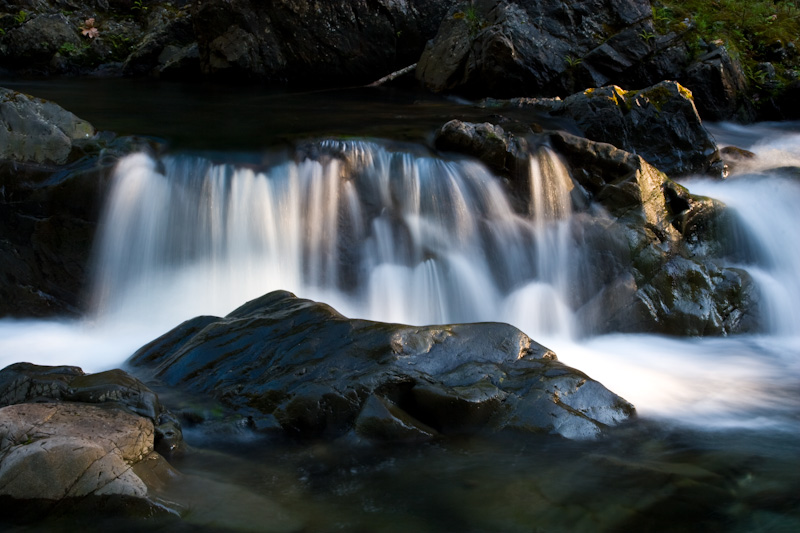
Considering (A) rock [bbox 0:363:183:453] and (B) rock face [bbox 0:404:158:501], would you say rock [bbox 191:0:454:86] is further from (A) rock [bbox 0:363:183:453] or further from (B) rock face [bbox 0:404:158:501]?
(B) rock face [bbox 0:404:158:501]

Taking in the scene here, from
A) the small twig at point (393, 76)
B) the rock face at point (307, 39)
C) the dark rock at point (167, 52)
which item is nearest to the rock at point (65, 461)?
the rock face at point (307, 39)

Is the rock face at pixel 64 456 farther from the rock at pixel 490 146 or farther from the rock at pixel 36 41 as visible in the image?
the rock at pixel 36 41

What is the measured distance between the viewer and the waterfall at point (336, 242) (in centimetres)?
743

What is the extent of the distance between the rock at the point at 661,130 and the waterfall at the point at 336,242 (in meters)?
2.56

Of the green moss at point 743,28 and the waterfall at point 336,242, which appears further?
the green moss at point 743,28

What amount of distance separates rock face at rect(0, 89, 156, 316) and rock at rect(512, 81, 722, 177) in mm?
6504

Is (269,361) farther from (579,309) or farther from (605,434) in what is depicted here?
(579,309)

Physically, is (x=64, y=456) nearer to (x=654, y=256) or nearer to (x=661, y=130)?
(x=654, y=256)

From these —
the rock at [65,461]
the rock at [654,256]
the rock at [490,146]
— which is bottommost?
the rock at [65,461]

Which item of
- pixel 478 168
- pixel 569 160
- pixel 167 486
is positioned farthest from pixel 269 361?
pixel 569 160

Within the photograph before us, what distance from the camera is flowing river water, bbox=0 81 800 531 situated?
5277mm

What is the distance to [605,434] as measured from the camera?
15.2 feet

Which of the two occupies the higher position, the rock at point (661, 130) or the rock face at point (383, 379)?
the rock at point (661, 130)

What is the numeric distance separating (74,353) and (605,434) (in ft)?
14.7
